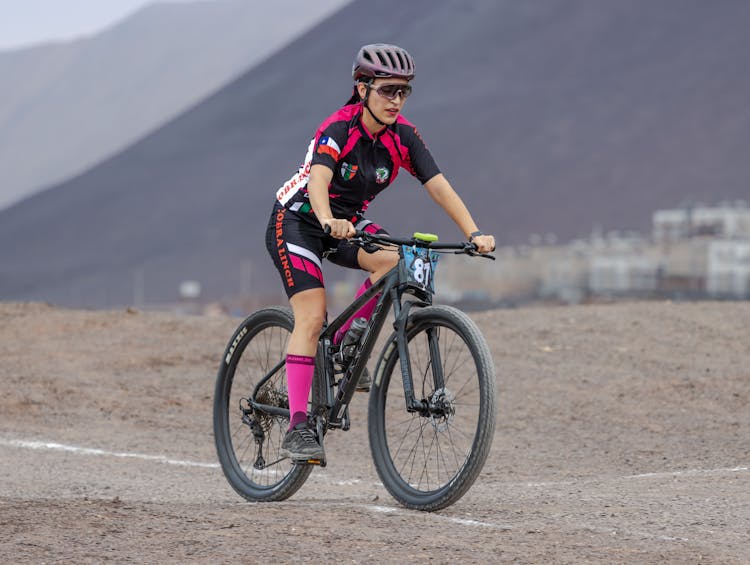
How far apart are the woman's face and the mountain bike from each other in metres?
0.63

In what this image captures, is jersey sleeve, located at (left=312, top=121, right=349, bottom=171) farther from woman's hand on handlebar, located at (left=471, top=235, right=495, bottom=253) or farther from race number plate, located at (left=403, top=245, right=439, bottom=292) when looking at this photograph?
woman's hand on handlebar, located at (left=471, top=235, right=495, bottom=253)

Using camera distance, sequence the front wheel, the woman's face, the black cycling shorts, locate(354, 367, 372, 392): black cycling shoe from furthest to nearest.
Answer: locate(354, 367, 372, 392): black cycling shoe → the black cycling shorts → the woman's face → the front wheel

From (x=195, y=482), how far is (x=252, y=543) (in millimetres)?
3769

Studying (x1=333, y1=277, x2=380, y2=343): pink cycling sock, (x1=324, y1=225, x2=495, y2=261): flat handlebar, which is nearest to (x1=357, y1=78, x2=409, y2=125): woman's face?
(x1=324, y1=225, x2=495, y2=261): flat handlebar

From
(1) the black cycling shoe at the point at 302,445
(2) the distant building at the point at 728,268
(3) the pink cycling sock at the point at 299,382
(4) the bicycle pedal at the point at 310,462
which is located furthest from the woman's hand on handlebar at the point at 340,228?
(2) the distant building at the point at 728,268

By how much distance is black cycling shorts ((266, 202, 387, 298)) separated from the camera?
638cm

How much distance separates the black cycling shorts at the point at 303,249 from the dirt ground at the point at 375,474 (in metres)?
1.23

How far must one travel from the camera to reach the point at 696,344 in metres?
14.0

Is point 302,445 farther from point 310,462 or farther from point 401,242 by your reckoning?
point 401,242

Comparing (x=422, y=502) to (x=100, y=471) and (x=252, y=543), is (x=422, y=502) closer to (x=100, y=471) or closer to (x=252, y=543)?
(x=252, y=543)

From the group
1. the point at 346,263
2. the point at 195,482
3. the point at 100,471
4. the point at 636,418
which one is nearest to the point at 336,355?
the point at 346,263

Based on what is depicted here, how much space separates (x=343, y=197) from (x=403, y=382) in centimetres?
109

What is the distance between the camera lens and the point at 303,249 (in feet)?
21.0

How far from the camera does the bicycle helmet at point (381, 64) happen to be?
5.96 m
